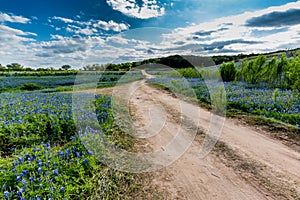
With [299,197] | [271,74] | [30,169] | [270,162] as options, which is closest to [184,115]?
[270,162]

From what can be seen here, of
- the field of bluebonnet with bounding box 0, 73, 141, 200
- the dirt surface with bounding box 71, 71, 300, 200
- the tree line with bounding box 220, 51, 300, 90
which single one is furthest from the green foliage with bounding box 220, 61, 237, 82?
the field of bluebonnet with bounding box 0, 73, 141, 200

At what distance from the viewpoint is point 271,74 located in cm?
1404

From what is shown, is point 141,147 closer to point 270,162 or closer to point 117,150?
point 117,150

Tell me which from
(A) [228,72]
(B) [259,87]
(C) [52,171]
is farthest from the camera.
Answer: (A) [228,72]

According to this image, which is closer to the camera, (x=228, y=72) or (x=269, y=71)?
(x=269, y=71)

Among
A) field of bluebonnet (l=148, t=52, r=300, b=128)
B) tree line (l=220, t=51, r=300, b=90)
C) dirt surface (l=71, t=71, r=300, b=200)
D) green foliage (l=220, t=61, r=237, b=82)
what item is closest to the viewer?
dirt surface (l=71, t=71, r=300, b=200)

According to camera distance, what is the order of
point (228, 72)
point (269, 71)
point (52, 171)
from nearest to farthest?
point (52, 171), point (269, 71), point (228, 72)

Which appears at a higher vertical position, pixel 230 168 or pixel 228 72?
pixel 228 72

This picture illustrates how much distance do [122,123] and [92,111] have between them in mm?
1009

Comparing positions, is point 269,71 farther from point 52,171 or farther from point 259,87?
point 52,171

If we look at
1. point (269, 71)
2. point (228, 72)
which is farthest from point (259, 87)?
point (228, 72)

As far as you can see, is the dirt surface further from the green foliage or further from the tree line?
the green foliage

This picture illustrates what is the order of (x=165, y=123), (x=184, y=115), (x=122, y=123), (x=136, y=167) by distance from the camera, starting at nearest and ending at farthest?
1. (x=136, y=167)
2. (x=122, y=123)
3. (x=165, y=123)
4. (x=184, y=115)

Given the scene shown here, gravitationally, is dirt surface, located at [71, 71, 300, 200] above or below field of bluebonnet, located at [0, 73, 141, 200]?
below
